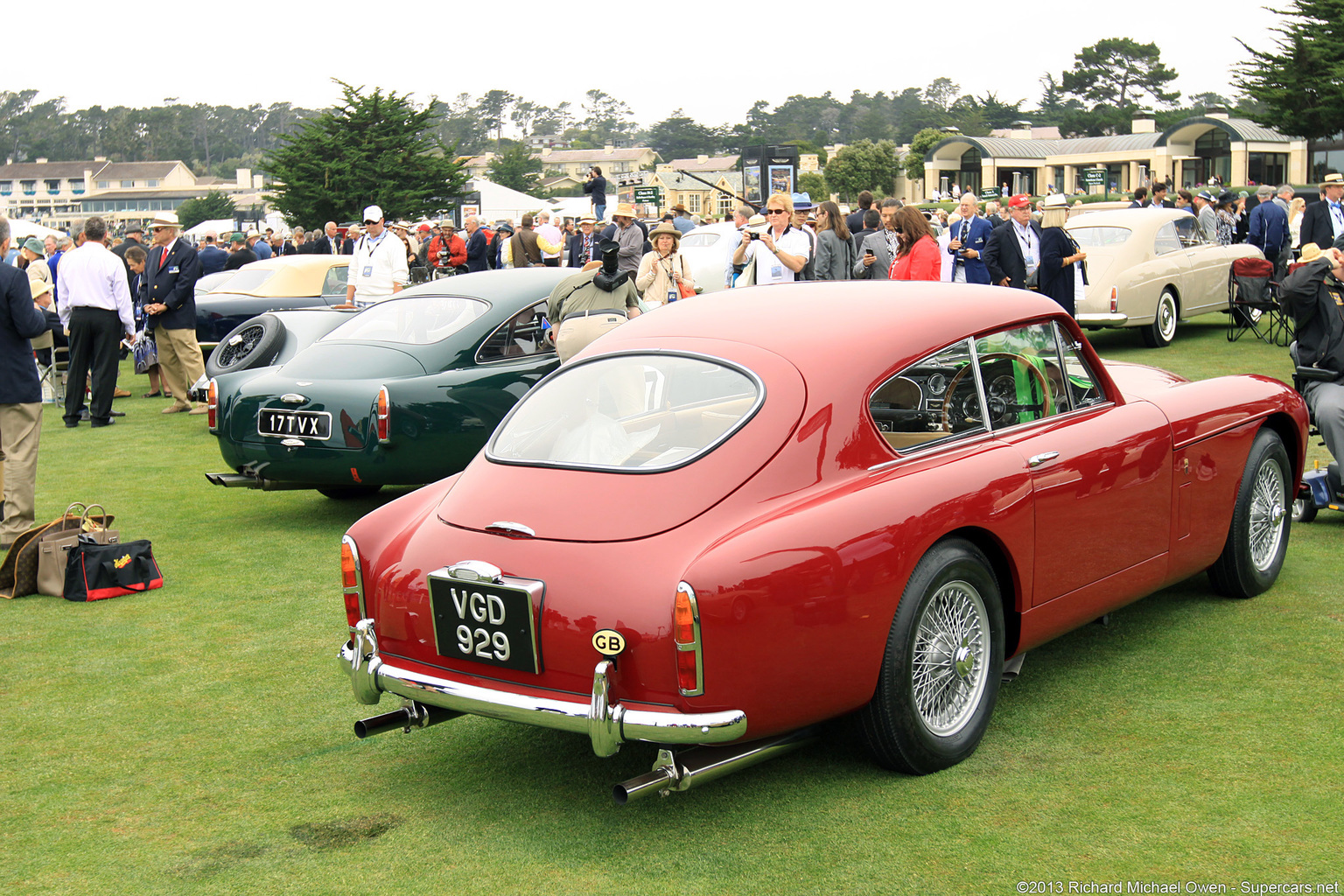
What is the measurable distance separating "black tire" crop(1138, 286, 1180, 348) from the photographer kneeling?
30.9ft

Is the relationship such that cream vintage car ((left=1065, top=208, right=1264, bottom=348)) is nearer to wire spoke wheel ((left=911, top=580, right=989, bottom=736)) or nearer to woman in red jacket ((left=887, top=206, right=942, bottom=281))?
woman in red jacket ((left=887, top=206, right=942, bottom=281))

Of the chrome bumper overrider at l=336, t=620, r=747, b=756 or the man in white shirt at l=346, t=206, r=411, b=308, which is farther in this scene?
the man in white shirt at l=346, t=206, r=411, b=308

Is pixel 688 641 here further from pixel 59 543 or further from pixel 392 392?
pixel 59 543

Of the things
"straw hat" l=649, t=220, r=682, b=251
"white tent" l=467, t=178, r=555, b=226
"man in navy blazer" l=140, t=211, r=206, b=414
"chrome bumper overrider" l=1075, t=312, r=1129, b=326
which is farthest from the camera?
"white tent" l=467, t=178, r=555, b=226

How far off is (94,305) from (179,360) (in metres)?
1.57

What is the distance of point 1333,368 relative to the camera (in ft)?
22.8

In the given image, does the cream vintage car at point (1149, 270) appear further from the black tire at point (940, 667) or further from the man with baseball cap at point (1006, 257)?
the black tire at point (940, 667)

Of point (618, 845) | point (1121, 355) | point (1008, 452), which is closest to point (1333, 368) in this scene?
point (1008, 452)

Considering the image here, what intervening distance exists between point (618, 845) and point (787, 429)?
1393 mm

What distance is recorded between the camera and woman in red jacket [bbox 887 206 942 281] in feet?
33.7

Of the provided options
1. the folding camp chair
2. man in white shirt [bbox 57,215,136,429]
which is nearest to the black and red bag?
man in white shirt [bbox 57,215,136,429]

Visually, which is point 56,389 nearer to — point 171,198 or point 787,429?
point 787,429

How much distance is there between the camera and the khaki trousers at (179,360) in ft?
43.9

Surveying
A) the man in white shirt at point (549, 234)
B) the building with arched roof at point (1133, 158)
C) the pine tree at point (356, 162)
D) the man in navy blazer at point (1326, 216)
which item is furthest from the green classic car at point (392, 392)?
the building with arched roof at point (1133, 158)
